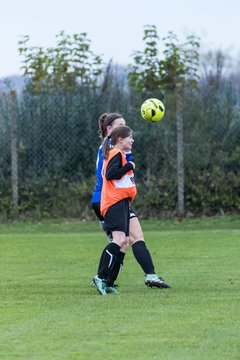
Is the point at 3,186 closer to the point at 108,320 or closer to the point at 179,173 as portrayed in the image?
the point at 179,173

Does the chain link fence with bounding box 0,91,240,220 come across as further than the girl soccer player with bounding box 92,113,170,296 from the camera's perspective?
Yes

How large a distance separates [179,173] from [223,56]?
5069 mm

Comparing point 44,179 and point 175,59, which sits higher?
point 175,59

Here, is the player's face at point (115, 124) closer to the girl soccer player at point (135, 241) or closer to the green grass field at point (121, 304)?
the girl soccer player at point (135, 241)

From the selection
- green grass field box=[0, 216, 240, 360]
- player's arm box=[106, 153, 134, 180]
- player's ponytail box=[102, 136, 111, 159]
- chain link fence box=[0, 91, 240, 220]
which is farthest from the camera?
chain link fence box=[0, 91, 240, 220]

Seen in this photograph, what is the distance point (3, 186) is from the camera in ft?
62.0

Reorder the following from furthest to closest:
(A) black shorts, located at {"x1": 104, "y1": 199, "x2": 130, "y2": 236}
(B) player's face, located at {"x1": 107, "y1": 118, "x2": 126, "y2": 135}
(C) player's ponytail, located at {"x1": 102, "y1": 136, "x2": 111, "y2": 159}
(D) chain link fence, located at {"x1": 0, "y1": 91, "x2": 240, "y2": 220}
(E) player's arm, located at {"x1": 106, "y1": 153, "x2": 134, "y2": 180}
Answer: (D) chain link fence, located at {"x1": 0, "y1": 91, "x2": 240, "y2": 220} → (B) player's face, located at {"x1": 107, "y1": 118, "x2": 126, "y2": 135} → (C) player's ponytail, located at {"x1": 102, "y1": 136, "x2": 111, "y2": 159} → (A) black shorts, located at {"x1": 104, "y1": 199, "x2": 130, "y2": 236} → (E) player's arm, located at {"x1": 106, "y1": 153, "x2": 134, "y2": 180}

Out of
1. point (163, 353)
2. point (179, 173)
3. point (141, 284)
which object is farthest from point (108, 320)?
point (179, 173)

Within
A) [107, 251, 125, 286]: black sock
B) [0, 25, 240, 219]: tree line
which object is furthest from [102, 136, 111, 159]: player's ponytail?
[0, 25, 240, 219]: tree line

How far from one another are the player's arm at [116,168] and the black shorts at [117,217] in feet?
0.92

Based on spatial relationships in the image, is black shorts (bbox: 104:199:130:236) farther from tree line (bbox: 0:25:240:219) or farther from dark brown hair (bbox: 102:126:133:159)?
tree line (bbox: 0:25:240:219)

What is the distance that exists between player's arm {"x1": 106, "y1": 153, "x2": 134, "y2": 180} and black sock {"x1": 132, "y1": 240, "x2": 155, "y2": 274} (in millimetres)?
791

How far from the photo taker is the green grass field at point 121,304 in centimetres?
655

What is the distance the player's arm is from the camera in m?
9.60
